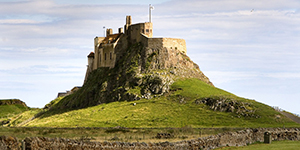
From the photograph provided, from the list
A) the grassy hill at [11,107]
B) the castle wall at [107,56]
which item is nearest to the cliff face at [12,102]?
the grassy hill at [11,107]

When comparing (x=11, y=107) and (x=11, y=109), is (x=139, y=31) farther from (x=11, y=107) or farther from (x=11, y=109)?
(x=11, y=107)

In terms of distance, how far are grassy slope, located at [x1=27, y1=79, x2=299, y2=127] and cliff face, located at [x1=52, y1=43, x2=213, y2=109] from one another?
11.0ft

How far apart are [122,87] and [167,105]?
722 inches

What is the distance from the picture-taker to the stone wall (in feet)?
105

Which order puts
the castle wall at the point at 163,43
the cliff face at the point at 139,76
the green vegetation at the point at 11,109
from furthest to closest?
the green vegetation at the point at 11,109, the castle wall at the point at 163,43, the cliff face at the point at 139,76

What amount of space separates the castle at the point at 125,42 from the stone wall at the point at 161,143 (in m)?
76.7

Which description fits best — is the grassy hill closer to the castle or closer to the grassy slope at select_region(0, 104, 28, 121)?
the grassy slope at select_region(0, 104, 28, 121)

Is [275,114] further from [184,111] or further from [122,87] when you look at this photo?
[122,87]

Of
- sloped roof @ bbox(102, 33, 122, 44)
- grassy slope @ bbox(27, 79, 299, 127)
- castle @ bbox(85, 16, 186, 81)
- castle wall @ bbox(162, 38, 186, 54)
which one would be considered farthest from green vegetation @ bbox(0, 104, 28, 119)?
castle wall @ bbox(162, 38, 186, 54)

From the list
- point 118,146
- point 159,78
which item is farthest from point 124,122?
point 118,146

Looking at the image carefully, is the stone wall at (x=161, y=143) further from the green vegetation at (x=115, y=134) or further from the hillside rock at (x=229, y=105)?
the hillside rock at (x=229, y=105)

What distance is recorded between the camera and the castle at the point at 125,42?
129875 millimetres

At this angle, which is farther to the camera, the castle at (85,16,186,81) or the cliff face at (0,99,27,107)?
the cliff face at (0,99,27,107)

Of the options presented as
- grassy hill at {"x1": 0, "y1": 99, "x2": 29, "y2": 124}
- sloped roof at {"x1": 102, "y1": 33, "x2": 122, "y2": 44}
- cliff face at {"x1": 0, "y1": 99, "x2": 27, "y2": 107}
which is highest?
sloped roof at {"x1": 102, "y1": 33, "x2": 122, "y2": 44}
